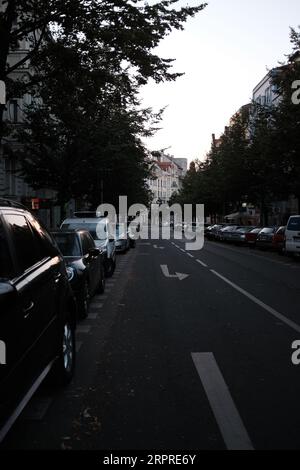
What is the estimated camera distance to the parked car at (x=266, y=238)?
30.3 metres

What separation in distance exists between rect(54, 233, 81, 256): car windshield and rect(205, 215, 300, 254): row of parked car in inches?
572

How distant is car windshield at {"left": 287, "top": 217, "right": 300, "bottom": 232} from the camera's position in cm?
2258

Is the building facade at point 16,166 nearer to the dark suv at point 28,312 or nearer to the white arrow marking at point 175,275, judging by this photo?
the white arrow marking at point 175,275

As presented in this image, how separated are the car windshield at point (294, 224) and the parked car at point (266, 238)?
712 cm

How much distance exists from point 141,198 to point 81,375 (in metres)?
49.4

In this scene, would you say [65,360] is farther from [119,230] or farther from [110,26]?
[119,230]

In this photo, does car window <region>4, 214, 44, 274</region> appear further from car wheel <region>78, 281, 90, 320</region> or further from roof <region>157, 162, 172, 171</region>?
roof <region>157, 162, 172, 171</region>

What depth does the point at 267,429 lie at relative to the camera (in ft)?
13.4

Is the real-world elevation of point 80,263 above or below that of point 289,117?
below

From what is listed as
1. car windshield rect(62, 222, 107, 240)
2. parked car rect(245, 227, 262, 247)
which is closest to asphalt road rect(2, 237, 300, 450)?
car windshield rect(62, 222, 107, 240)

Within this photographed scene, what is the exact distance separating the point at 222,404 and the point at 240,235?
112 ft

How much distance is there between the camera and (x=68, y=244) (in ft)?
32.1

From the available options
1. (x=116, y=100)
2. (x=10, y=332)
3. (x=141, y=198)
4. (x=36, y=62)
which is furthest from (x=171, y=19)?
(x=141, y=198)

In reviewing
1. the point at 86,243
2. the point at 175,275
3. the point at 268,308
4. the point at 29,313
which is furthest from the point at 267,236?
the point at 29,313
